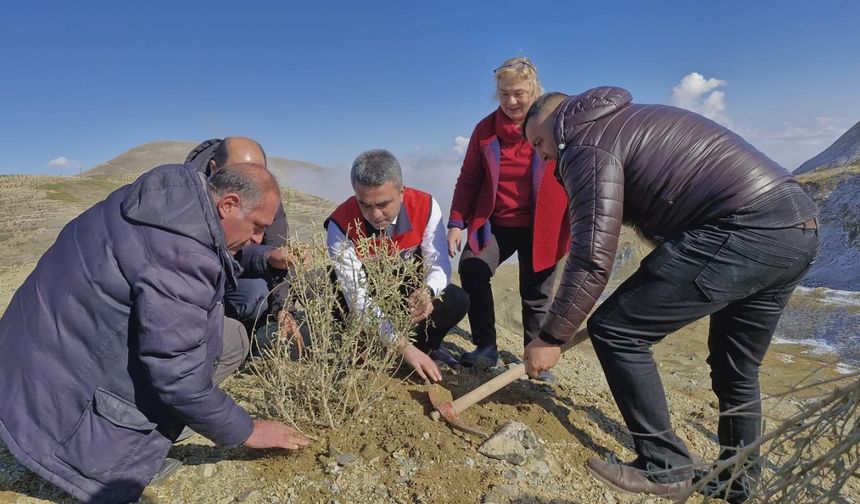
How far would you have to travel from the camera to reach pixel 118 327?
1871mm

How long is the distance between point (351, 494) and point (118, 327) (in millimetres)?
1111

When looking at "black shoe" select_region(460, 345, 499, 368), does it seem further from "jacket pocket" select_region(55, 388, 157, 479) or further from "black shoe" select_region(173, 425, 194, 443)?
"jacket pocket" select_region(55, 388, 157, 479)

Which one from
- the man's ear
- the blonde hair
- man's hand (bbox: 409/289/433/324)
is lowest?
man's hand (bbox: 409/289/433/324)

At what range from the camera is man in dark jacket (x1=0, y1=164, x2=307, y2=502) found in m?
1.81

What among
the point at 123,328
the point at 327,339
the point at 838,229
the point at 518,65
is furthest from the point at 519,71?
the point at 838,229

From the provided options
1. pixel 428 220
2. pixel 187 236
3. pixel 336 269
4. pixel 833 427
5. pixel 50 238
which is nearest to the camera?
pixel 833 427

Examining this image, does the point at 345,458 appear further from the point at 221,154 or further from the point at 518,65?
the point at 518,65

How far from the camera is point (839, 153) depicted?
23797 mm

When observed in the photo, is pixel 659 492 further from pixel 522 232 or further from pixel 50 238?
pixel 50 238

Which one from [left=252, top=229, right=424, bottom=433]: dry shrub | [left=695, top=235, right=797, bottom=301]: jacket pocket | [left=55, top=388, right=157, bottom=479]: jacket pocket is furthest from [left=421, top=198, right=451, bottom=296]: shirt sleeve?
[left=55, top=388, right=157, bottom=479]: jacket pocket

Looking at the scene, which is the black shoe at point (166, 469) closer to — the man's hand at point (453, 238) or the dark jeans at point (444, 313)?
the dark jeans at point (444, 313)

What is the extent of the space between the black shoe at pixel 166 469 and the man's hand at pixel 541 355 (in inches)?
63.3

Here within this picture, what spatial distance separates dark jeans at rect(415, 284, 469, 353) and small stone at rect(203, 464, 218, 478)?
4.69 feet

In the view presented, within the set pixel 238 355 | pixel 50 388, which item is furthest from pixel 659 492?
pixel 50 388
